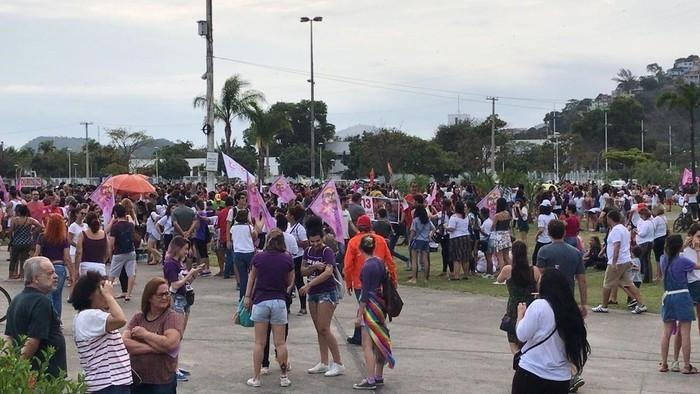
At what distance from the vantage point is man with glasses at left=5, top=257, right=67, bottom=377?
6.07 m

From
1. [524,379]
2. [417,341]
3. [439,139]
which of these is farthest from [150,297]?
[439,139]

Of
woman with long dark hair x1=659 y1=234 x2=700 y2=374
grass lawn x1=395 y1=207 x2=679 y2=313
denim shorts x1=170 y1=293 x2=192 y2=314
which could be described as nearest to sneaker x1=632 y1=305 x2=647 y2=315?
grass lawn x1=395 y1=207 x2=679 y2=313

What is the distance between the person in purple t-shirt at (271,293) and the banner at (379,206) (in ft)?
30.2

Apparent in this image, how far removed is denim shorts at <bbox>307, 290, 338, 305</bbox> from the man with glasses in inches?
135

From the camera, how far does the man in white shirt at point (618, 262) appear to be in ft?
42.5

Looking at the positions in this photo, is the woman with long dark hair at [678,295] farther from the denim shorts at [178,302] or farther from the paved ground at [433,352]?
the denim shorts at [178,302]

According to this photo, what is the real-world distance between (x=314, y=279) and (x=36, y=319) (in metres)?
3.65

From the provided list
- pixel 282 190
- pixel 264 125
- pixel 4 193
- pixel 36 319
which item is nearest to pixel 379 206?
pixel 282 190

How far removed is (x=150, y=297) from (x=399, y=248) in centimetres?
1818

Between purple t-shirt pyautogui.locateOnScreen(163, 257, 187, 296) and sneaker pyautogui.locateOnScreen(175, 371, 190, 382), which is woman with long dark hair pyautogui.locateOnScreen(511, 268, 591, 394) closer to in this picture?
purple t-shirt pyautogui.locateOnScreen(163, 257, 187, 296)

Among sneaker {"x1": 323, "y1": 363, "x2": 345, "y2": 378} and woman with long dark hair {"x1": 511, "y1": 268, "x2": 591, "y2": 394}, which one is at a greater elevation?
woman with long dark hair {"x1": 511, "y1": 268, "x2": 591, "y2": 394}

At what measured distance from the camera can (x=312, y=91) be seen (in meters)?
45.6

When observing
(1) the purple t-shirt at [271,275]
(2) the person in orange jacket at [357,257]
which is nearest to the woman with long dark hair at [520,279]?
(2) the person in orange jacket at [357,257]

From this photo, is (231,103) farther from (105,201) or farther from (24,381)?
(24,381)
